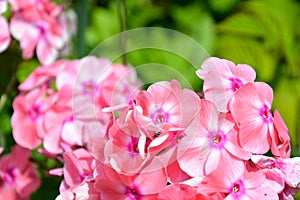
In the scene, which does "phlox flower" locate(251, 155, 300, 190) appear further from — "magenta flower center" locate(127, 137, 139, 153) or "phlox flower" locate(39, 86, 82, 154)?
"phlox flower" locate(39, 86, 82, 154)

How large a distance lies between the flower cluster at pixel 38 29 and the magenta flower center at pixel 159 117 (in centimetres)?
51

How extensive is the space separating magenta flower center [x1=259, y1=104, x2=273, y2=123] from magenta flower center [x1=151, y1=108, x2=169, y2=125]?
0.12 m

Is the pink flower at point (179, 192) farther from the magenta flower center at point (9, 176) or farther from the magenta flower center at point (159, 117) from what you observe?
the magenta flower center at point (9, 176)

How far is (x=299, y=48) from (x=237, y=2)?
0.36 meters

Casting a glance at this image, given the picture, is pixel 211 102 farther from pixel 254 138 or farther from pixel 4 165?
pixel 4 165

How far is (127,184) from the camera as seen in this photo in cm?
96

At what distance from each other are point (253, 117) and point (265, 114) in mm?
33

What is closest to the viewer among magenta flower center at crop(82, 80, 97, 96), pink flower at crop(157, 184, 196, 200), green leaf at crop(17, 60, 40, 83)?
pink flower at crop(157, 184, 196, 200)

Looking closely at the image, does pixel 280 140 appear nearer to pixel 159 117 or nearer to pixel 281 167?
pixel 281 167

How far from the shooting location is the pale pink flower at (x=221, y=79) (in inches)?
38.2

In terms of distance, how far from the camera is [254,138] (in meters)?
0.98

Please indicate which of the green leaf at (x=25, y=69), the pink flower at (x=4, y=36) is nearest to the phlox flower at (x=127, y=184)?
the pink flower at (x=4, y=36)

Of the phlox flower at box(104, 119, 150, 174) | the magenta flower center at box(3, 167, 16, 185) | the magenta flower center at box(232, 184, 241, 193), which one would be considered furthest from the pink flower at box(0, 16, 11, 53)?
the magenta flower center at box(232, 184, 241, 193)

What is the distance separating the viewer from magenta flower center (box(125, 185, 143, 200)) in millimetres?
952
